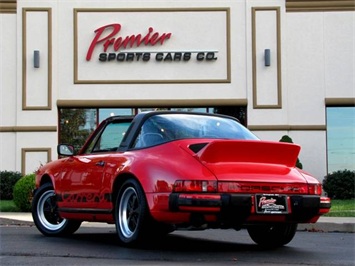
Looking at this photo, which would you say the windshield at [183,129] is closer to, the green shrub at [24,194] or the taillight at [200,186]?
the taillight at [200,186]

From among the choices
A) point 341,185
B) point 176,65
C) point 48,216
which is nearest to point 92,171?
point 48,216

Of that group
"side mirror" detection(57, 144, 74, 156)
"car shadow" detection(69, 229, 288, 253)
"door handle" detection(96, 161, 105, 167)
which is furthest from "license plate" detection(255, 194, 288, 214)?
"side mirror" detection(57, 144, 74, 156)

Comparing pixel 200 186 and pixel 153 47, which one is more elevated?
pixel 153 47

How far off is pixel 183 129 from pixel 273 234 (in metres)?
1.68

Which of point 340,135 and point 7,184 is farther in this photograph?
point 340,135

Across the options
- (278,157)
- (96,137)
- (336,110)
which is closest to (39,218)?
(96,137)

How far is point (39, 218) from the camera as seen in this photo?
34.8 feet

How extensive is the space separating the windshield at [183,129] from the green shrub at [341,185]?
48.9 feet

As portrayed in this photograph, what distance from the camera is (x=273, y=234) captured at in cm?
923

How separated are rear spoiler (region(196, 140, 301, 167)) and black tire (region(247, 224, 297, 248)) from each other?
0.99m

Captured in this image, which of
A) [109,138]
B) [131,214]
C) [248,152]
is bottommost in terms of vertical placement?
[131,214]

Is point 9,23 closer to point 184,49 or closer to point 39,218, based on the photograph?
point 184,49

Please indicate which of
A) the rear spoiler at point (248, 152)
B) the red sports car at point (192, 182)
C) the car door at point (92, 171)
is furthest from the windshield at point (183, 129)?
the rear spoiler at point (248, 152)

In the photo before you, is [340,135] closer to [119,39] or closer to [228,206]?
[119,39]
